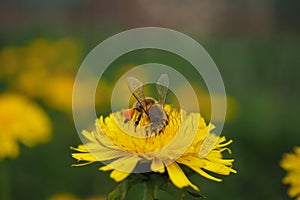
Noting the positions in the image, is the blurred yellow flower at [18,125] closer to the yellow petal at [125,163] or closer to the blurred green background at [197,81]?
the blurred green background at [197,81]

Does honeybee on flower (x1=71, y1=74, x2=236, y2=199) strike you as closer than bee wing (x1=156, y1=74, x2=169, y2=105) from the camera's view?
Yes

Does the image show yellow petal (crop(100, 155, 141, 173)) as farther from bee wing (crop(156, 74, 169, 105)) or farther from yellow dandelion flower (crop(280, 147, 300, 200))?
yellow dandelion flower (crop(280, 147, 300, 200))

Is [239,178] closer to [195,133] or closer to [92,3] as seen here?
[195,133]

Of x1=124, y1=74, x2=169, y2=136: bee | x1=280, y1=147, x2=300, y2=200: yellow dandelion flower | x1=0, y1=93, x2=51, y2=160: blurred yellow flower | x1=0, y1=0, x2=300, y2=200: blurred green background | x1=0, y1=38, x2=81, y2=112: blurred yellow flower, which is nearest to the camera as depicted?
x1=124, y1=74, x2=169, y2=136: bee

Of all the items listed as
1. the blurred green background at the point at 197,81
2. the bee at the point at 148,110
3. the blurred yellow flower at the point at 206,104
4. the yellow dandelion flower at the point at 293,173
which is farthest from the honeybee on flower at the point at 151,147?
the blurred yellow flower at the point at 206,104

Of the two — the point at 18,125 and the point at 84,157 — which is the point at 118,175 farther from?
the point at 18,125

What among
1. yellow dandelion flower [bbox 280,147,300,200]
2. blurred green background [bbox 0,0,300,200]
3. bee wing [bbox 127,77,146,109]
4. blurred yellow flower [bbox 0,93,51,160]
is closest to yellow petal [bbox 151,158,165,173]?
bee wing [bbox 127,77,146,109]
